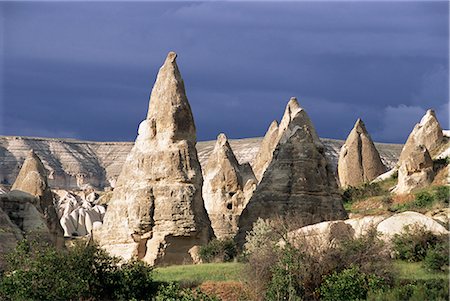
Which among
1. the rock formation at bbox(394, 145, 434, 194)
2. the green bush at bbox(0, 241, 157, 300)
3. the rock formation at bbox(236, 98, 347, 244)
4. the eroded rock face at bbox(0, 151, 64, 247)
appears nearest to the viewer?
the green bush at bbox(0, 241, 157, 300)

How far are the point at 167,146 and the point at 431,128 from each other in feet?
84.0

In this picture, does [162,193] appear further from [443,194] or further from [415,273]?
[443,194]

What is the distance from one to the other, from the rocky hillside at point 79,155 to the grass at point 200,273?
98.8 metres

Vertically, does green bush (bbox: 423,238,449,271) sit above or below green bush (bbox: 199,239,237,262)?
below

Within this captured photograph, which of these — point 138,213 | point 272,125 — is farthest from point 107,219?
point 272,125

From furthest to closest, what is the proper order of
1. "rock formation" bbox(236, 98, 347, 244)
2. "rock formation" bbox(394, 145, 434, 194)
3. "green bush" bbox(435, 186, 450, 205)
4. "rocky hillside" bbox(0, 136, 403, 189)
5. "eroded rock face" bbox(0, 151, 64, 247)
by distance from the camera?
"rocky hillside" bbox(0, 136, 403, 189) < "rock formation" bbox(394, 145, 434, 194) < "green bush" bbox(435, 186, 450, 205) < "eroded rock face" bbox(0, 151, 64, 247) < "rock formation" bbox(236, 98, 347, 244)

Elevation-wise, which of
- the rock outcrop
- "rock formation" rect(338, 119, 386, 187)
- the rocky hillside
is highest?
the rocky hillside

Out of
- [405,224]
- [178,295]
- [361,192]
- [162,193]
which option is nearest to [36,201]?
[162,193]

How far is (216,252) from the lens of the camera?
25.9 meters

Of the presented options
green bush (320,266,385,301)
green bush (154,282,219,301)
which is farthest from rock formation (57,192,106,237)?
green bush (320,266,385,301)

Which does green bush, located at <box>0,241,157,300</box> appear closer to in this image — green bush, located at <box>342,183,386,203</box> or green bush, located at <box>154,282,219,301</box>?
green bush, located at <box>154,282,219,301</box>

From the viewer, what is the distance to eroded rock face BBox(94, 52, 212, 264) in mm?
26172

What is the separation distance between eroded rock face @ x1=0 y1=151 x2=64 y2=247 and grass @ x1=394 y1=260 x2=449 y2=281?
31.2ft

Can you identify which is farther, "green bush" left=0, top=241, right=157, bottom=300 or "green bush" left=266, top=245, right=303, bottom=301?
"green bush" left=0, top=241, right=157, bottom=300
